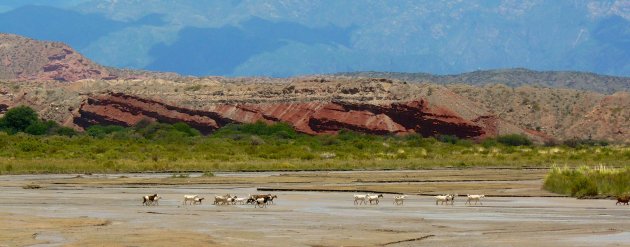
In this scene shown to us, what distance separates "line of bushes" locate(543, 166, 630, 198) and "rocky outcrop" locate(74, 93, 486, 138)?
84.5 meters

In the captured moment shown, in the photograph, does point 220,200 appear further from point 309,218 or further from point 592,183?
point 592,183

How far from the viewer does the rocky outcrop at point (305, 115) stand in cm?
13062

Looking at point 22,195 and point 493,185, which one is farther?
point 493,185

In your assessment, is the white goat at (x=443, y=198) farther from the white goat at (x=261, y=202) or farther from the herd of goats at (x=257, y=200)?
the white goat at (x=261, y=202)

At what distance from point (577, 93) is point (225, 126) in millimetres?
58411

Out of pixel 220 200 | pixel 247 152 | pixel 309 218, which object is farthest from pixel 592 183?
A: pixel 247 152

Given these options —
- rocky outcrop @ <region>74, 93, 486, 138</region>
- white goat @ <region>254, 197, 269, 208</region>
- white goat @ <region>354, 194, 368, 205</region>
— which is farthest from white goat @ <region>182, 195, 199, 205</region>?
rocky outcrop @ <region>74, 93, 486, 138</region>

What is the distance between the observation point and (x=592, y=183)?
42.0 meters

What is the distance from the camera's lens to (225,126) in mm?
133000

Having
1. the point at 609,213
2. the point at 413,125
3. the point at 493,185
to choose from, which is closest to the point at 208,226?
the point at 609,213

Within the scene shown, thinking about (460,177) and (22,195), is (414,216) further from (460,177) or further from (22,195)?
(460,177)

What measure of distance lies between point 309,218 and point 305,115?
10285cm

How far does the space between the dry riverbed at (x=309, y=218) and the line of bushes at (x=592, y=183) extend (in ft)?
2.80

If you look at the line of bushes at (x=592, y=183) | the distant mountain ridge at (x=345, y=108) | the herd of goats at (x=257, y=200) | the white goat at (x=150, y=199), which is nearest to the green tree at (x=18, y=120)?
the distant mountain ridge at (x=345, y=108)
